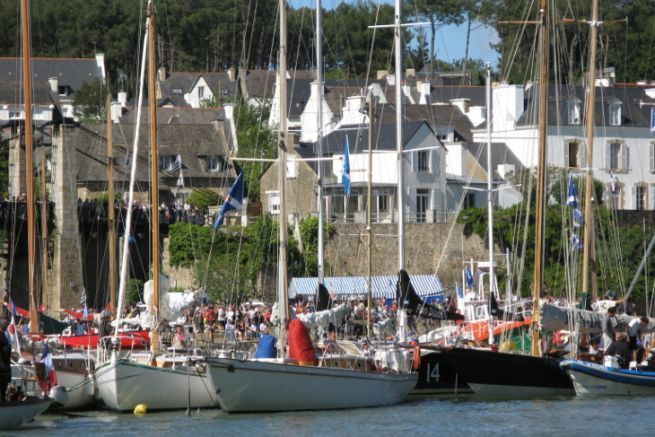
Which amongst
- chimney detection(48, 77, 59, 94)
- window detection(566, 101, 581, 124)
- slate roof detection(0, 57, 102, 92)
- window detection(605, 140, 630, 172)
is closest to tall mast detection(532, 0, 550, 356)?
window detection(566, 101, 581, 124)

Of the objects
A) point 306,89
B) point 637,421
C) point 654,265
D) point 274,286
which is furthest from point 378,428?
point 306,89

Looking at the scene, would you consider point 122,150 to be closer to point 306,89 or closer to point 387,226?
point 387,226

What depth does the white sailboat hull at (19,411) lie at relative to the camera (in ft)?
98.3

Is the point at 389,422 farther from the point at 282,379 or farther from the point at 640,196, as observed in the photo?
the point at 640,196

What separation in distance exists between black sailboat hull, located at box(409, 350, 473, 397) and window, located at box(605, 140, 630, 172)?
144 feet

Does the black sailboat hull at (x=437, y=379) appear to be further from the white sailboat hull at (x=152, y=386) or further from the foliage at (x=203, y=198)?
the foliage at (x=203, y=198)

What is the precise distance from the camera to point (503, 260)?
209 feet

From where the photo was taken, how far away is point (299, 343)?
32.8 meters

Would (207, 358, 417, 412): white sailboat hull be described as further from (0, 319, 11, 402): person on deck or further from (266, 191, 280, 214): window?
(266, 191, 280, 214): window

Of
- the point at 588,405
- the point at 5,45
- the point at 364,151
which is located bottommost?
the point at 588,405

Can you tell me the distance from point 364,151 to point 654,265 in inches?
493

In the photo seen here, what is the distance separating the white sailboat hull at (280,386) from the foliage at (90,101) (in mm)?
77129

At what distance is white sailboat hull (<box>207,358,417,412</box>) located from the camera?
106 feet

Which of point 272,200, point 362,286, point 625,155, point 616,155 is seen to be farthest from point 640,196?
point 362,286
